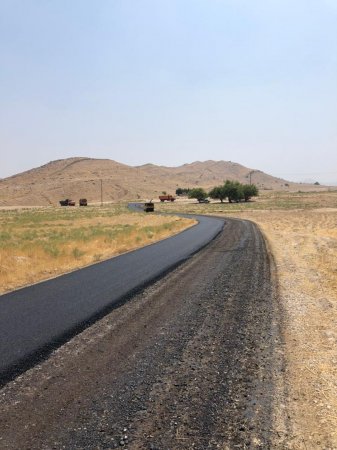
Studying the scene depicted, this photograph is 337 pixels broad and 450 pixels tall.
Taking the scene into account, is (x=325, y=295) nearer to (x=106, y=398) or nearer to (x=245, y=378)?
(x=245, y=378)

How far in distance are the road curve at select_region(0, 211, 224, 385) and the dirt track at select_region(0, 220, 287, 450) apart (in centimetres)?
52

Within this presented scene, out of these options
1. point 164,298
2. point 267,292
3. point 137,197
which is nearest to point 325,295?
point 267,292

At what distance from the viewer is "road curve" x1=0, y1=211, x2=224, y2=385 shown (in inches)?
329

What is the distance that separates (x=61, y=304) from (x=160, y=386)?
634cm

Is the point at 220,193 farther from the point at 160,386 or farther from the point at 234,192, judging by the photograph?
the point at 160,386

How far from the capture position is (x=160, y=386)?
257 inches

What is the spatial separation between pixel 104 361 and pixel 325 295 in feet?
26.2

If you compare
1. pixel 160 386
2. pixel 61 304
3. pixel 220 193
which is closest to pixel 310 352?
pixel 160 386

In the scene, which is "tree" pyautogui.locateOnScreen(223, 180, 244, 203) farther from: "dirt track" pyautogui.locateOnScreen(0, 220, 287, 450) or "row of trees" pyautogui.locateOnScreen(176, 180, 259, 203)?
"dirt track" pyautogui.locateOnScreen(0, 220, 287, 450)

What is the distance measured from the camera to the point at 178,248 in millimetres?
25391

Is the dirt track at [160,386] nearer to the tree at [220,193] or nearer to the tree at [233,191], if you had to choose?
the tree at [233,191]

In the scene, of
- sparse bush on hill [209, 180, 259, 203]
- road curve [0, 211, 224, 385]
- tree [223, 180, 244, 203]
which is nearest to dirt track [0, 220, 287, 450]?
road curve [0, 211, 224, 385]

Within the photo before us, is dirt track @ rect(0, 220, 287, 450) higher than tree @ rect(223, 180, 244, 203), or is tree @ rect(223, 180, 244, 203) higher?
tree @ rect(223, 180, 244, 203)

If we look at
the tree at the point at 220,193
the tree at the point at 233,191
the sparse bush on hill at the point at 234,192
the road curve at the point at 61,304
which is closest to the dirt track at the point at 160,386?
the road curve at the point at 61,304
